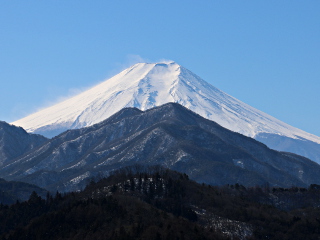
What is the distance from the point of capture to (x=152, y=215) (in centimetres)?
15762

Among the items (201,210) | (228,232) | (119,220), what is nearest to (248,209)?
(201,210)

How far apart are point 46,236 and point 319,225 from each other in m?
62.6

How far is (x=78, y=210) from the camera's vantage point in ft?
529

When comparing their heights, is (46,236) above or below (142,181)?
below

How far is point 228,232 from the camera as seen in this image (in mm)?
159125

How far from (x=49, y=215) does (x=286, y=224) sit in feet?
172

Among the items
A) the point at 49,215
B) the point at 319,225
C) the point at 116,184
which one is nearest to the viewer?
the point at 49,215

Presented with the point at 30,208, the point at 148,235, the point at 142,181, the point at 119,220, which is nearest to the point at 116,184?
the point at 142,181

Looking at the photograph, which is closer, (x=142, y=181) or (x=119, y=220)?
(x=119, y=220)

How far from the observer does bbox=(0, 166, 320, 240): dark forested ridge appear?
150 m

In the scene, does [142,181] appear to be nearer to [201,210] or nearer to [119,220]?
[201,210]

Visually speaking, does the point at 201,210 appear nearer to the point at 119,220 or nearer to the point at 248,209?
the point at 248,209

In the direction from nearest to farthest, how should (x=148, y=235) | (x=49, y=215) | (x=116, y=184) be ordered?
(x=148, y=235), (x=49, y=215), (x=116, y=184)

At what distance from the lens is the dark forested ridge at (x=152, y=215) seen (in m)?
150
